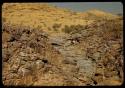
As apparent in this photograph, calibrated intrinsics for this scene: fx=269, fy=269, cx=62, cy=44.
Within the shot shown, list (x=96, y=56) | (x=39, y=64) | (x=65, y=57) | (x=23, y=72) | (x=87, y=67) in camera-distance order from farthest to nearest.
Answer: (x=65, y=57) → (x=96, y=56) → (x=87, y=67) → (x=39, y=64) → (x=23, y=72)

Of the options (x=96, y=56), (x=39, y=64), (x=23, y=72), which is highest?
(x=96, y=56)

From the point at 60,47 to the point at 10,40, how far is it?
155cm

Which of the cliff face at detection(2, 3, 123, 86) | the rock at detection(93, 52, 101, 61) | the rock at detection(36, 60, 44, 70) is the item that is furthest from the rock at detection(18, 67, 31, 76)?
the rock at detection(93, 52, 101, 61)

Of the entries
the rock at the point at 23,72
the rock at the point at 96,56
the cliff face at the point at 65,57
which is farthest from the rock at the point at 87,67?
the rock at the point at 23,72

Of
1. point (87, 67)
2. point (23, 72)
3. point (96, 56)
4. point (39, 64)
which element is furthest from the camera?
point (96, 56)

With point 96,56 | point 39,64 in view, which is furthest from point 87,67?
point 39,64

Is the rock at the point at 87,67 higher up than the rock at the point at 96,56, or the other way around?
the rock at the point at 96,56

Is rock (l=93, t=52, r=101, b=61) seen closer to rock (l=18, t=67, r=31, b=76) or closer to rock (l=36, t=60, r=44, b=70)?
rock (l=36, t=60, r=44, b=70)

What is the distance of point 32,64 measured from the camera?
667 centimetres

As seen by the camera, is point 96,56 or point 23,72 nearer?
point 23,72

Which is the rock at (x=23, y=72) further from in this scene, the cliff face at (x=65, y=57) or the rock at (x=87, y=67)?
the rock at (x=87, y=67)

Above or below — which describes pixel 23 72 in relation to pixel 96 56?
below

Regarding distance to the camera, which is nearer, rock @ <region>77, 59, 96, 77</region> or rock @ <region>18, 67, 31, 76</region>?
rock @ <region>18, 67, 31, 76</region>

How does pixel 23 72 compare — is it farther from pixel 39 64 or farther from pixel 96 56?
pixel 96 56
